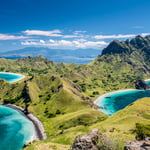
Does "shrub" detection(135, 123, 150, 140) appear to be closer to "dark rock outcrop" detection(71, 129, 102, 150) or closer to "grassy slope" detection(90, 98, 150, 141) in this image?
"grassy slope" detection(90, 98, 150, 141)

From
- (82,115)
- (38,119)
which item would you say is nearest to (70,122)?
(82,115)

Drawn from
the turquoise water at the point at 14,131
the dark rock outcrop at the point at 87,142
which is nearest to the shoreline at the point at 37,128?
the turquoise water at the point at 14,131

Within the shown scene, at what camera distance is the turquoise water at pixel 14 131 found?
133 m

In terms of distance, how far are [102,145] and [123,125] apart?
63059mm

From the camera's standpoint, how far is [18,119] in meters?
189

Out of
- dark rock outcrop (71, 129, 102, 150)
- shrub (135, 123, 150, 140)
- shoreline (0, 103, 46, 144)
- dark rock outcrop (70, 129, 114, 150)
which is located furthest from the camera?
shoreline (0, 103, 46, 144)

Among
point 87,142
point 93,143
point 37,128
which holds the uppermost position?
point 87,142

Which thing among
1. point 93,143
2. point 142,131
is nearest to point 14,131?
point 142,131

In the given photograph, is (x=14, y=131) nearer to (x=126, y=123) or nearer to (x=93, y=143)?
(x=126, y=123)

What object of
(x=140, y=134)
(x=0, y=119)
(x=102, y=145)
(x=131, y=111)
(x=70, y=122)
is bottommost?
(x=0, y=119)

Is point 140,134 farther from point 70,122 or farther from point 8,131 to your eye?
point 8,131

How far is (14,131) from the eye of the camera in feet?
520

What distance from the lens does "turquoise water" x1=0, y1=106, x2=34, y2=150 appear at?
133m

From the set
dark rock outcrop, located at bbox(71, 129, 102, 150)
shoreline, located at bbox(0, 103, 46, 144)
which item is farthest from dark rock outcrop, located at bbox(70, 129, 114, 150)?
shoreline, located at bbox(0, 103, 46, 144)
